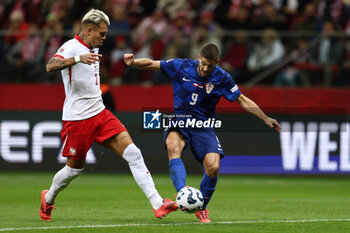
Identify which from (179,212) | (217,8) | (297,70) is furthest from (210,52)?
(217,8)

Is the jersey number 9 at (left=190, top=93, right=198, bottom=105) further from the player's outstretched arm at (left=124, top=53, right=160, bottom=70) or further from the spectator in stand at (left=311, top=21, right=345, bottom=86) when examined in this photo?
the spectator in stand at (left=311, top=21, right=345, bottom=86)

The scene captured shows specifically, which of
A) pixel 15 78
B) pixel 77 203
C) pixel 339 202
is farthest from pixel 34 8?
pixel 339 202

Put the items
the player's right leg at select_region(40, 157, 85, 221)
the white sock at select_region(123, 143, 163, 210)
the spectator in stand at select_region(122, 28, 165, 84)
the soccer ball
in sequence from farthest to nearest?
the spectator in stand at select_region(122, 28, 165, 84)
the player's right leg at select_region(40, 157, 85, 221)
the white sock at select_region(123, 143, 163, 210)
the soccer ball

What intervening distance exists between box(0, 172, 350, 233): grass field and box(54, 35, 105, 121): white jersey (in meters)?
1.29

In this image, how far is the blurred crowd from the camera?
693 inches

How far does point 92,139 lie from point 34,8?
12.2 metres

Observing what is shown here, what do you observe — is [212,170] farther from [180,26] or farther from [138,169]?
[180,26]

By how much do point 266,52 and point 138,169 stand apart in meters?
9.36

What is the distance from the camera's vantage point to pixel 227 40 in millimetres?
17766

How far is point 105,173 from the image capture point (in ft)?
57.4

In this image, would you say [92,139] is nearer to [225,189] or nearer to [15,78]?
[225,189]

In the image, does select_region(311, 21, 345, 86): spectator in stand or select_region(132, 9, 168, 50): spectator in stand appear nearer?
select_region(311, 21, 345, 86): spectator in stand

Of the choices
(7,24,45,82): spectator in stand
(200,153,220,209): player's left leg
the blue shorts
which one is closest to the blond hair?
the blue shorts

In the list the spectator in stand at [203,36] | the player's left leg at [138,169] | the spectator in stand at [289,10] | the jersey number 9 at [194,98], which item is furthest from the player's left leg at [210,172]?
the spectator in stand at [289,10]
